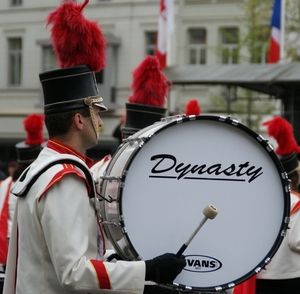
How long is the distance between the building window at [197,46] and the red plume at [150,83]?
68.2 ft

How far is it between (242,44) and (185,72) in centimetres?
976

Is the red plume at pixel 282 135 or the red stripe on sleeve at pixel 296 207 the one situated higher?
the red plume at pixel 282 135

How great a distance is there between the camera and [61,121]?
3.33 m

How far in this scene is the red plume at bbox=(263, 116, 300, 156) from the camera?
236 inches

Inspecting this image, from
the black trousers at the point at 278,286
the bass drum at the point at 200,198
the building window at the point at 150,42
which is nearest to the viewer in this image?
the bass drum at the point at 200,198

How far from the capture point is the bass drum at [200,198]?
338 cm

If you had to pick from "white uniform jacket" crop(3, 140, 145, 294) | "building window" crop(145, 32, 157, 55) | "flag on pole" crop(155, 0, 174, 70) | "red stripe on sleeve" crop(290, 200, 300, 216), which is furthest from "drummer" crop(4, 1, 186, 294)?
"building window" crop(145, 32, 157, 55)

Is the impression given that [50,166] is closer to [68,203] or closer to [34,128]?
[68,203]

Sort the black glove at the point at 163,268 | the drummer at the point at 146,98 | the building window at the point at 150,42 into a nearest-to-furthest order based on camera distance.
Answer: the black glove at the point at 163,268 < the drummer at the point at 146,98 < the building window at the point at 150,42

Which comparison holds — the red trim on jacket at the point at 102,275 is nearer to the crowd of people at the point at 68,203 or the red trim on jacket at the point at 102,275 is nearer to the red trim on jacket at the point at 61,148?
the crowd of people at the point at 68,203

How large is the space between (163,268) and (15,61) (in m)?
27.3

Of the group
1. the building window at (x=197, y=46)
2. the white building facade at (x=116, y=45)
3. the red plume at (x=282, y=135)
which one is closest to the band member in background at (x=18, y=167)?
the red plume at (x=282, y=135)

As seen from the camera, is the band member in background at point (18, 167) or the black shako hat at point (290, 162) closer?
the black shako hat at point (290, 162)

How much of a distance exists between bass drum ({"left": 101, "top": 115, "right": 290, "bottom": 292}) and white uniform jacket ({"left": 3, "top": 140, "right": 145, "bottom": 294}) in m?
0.21
